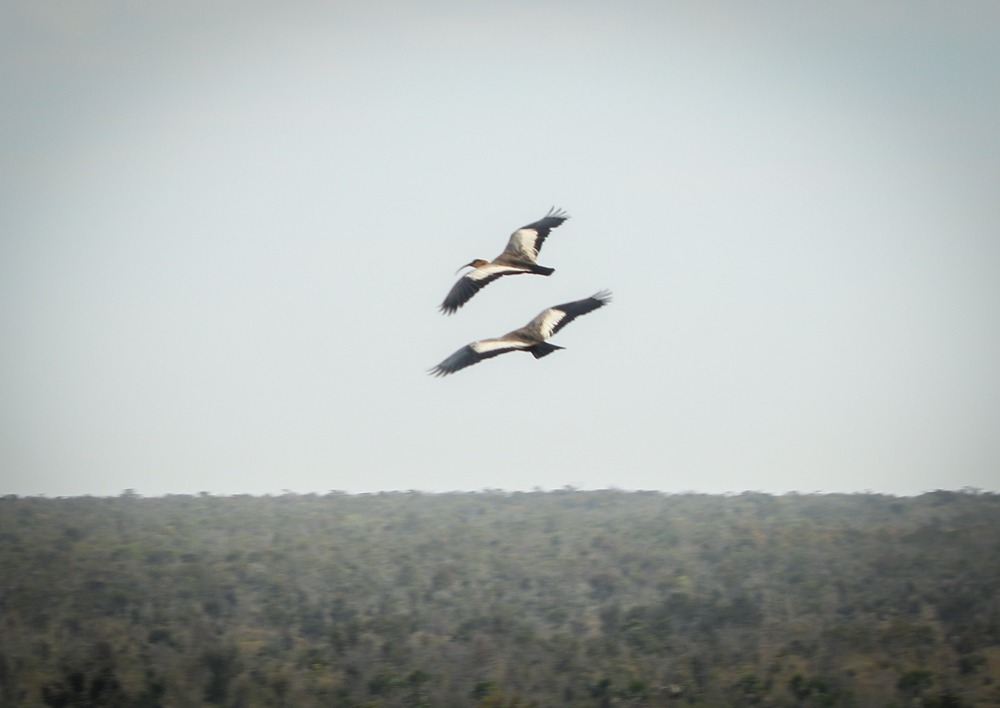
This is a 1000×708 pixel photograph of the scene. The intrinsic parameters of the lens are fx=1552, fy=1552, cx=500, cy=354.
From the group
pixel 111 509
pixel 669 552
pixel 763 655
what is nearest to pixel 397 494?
pixel 111 509

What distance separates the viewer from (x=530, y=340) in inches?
1039

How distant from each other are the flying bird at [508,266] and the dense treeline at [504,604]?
18.9 meters

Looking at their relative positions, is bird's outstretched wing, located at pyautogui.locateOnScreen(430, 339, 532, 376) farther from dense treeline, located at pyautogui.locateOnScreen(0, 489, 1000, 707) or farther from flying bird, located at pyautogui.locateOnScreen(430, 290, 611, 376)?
dense treeline, located at pyautogui.locateOnScreen(0, 489, 1000, 707)

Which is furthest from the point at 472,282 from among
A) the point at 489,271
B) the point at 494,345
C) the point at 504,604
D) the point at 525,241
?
the point at 504,604

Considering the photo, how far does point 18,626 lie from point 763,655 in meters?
25.9

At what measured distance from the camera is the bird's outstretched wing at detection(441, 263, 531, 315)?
88.0ft

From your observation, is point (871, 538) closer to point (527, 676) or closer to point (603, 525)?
point (603, 525)

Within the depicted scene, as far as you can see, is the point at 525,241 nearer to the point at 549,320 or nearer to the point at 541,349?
the point at 549,320

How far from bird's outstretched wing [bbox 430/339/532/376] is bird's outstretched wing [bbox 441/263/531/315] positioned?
3.10 feet

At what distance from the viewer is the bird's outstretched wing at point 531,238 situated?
93.6 ft

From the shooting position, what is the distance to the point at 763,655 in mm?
48969

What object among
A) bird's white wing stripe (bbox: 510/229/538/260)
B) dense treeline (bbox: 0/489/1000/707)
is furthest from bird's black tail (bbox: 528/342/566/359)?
dense treeline (bbox: 0/489/1000/707)

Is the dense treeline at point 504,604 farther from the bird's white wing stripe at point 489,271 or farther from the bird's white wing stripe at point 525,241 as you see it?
the bird's white wing stripe at point 489,271

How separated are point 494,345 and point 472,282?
1.42 m
